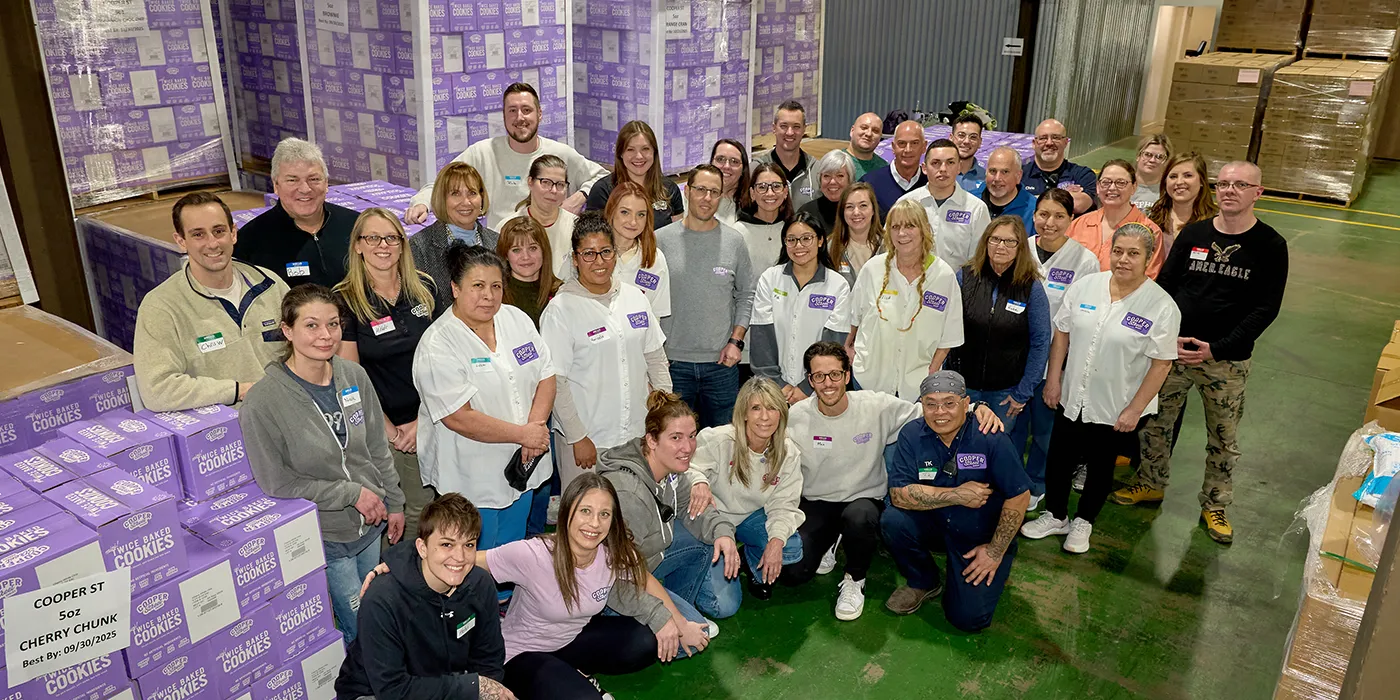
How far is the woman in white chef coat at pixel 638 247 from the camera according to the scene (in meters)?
4.79

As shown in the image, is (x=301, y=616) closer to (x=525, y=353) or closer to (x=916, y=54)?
(x=525, y=353)

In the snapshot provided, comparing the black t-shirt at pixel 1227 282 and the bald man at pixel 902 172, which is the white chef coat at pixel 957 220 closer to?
the bald man at pixel 902 172

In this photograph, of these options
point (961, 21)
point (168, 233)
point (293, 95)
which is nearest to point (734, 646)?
point (168, 233)

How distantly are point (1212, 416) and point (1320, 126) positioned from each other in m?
9.55

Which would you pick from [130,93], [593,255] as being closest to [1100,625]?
[593,255]

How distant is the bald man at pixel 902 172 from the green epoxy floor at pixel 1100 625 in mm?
2277

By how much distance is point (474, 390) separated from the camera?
4.09m

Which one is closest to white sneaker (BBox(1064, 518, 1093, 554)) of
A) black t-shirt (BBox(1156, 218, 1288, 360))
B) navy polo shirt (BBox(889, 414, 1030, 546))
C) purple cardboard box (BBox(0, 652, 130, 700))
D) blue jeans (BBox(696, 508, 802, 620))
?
navy polo shirt (BBox(889, 414, 1030, 546))

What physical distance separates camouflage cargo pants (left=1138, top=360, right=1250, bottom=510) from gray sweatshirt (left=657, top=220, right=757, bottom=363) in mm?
2372

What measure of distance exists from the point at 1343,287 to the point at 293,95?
9.95 meters

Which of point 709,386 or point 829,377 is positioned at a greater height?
point 829,377

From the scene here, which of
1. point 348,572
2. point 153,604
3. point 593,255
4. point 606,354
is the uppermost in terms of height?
point 593,255

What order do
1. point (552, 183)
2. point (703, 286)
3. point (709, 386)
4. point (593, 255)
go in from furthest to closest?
point (709, 386)
point (703, 286)
point (552, 183)
point (593, 255)

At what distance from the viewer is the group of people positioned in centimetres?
375
